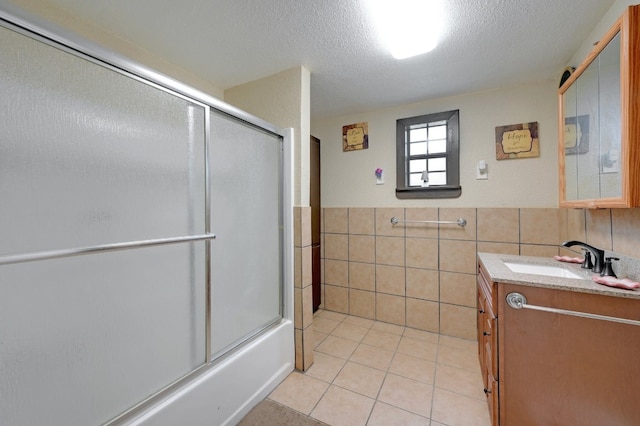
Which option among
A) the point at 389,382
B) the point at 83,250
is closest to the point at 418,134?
the point at 389,382

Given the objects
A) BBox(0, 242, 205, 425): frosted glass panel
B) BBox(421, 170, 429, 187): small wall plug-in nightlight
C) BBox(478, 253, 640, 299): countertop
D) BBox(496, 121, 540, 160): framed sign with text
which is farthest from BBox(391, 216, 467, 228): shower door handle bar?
BBox(0, 242, 205, 425): frosted glass panel

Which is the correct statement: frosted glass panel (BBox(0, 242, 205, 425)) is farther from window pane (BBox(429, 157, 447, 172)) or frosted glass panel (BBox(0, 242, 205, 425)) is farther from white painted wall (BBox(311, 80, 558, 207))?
window pane (BBox(429, 157, 447, 172))

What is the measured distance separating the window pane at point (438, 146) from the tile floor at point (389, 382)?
1.64 meters

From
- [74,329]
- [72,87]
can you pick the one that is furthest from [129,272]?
[72,87]

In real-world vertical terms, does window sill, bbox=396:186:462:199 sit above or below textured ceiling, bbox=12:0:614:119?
below

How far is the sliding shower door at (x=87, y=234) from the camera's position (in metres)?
0.70

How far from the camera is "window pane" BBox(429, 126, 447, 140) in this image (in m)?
2.23

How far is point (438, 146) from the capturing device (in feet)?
7.40

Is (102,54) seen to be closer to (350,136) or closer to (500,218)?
(350,136)

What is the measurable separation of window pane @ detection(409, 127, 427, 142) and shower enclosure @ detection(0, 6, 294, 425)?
1.59 m

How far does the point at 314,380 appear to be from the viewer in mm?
1646

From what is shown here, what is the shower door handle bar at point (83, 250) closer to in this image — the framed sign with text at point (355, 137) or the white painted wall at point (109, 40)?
the white painted wall at point (109, 40)

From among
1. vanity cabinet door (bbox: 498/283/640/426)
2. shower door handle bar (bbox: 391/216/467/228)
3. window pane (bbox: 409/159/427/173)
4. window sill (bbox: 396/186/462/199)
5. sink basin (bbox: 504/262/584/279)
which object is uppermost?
window pane (bbox: 409/159/427/173)

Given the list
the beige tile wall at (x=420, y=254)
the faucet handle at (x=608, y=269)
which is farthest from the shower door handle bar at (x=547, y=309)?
the beige tile wall at (x=420, y=254)
